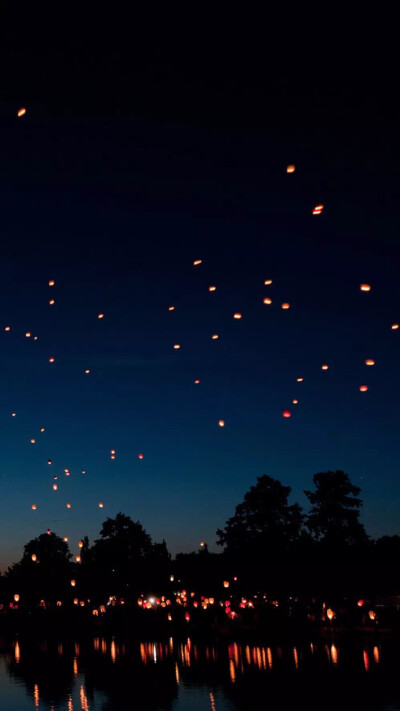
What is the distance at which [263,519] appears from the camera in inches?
1503

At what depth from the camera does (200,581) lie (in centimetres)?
3859

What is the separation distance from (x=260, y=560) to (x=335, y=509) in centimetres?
541

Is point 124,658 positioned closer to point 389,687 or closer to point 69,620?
point 389,687

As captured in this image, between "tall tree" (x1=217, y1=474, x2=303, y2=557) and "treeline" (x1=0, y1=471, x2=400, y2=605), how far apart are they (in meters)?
0.05

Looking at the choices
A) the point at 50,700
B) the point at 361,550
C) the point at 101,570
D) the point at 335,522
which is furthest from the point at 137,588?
the point at 50,700

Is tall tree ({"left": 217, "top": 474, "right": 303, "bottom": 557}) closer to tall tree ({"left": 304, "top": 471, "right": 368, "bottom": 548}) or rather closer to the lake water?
tall tree ({"left": 304, "top": 471, "right": 368, "bottom": 548})

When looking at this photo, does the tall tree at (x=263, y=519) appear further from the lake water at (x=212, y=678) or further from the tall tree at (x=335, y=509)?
the lake water at (x=212, y=678)

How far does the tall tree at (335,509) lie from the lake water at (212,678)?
45.5 ft

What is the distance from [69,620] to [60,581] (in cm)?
1822

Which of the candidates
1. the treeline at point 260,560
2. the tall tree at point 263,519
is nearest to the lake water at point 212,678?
the treeline at point 260,560

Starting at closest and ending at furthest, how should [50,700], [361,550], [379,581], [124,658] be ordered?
[50,700]
[124,658]
[379,581]
[361,550]

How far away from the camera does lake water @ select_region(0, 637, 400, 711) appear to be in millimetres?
11812

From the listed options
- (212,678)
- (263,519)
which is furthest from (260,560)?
(212,678)

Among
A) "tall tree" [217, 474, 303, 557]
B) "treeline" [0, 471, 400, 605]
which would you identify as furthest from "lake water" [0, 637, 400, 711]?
"tall tree" [217, 474, 303, 557]
